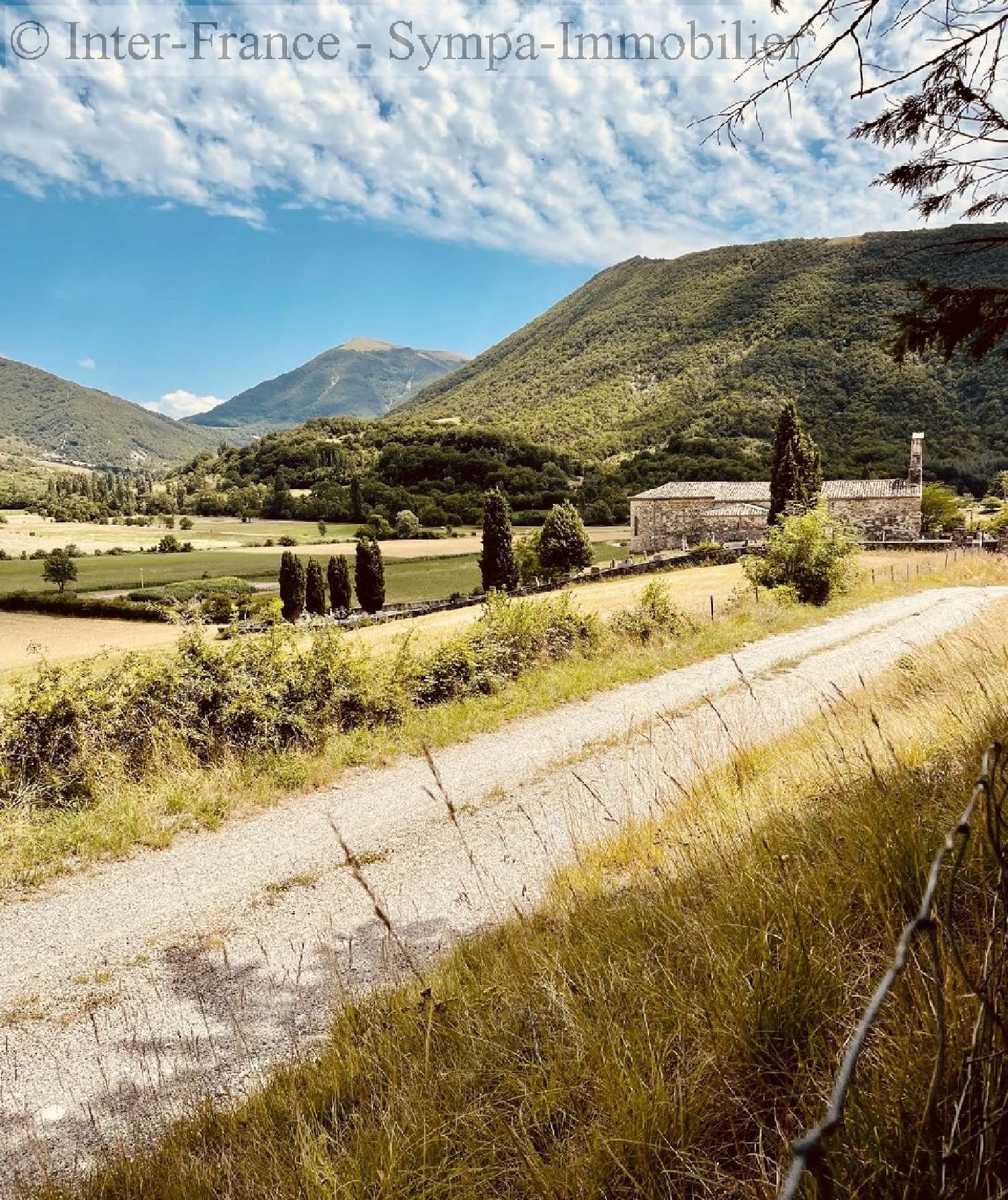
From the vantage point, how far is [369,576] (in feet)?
184

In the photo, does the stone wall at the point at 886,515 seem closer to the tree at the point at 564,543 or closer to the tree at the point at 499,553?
the tree at the point at 564,543

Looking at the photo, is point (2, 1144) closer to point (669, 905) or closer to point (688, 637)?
point (669, 905)

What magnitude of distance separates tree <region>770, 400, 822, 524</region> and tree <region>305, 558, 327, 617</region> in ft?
116

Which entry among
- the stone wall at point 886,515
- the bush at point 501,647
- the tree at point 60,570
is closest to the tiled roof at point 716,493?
the stone wall at point 886,515

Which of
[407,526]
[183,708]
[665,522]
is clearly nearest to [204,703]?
[183,708]

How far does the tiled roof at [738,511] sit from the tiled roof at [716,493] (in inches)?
22.6

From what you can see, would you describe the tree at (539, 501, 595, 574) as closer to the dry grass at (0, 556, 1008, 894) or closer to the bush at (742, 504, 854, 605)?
the bush at (742, 504, 854, 605)

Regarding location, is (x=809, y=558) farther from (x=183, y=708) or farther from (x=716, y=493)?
(x=716, y=493)

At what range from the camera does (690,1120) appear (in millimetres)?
2078

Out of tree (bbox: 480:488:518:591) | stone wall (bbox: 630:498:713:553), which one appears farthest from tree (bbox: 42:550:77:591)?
stone wall (bbox: 630:498:713:553)

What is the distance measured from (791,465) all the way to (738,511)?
998 centimetres

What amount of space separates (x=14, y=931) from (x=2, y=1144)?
102 inches

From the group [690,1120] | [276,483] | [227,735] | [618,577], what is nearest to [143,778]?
[227,735]

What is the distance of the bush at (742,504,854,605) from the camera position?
22.2 meters
